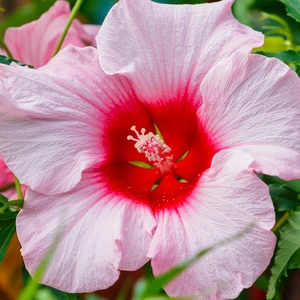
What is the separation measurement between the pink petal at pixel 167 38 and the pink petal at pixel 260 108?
0.10 feet

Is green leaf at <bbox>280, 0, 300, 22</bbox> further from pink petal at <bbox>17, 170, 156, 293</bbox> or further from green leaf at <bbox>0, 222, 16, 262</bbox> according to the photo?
green leaf at <bbox>0, 222, 16, 262</bbox>

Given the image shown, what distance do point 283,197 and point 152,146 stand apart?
158mm

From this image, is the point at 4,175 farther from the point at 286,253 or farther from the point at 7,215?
the point at 286,253

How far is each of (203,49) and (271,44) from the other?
0.24 metres

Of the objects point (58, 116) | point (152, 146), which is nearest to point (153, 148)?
point (152, 146)

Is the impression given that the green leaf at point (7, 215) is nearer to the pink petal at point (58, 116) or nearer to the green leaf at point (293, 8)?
the pink petal at point (58, 116)

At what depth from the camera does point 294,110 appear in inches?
21.5

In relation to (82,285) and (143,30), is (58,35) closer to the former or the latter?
(143,30)

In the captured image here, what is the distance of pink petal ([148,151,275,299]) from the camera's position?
0.53 meters

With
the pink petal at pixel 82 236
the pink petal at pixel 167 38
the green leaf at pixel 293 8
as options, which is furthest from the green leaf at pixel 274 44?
the pink petal at pixel 82 236

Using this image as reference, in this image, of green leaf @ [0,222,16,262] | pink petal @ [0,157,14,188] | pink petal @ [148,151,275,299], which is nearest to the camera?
pink petal @ [148,151,275,299]

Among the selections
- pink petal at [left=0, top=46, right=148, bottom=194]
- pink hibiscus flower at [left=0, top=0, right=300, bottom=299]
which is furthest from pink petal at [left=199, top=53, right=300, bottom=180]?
pink petal at [left=0, top=46, right=148, bottom=194]

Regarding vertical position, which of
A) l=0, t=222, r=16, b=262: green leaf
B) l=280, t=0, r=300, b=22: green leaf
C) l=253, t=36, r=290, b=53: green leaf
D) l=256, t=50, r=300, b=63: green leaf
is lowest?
l=0, t=222, r=16, b=262: green leaf

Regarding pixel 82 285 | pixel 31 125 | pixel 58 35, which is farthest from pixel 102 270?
pixel 58 35
